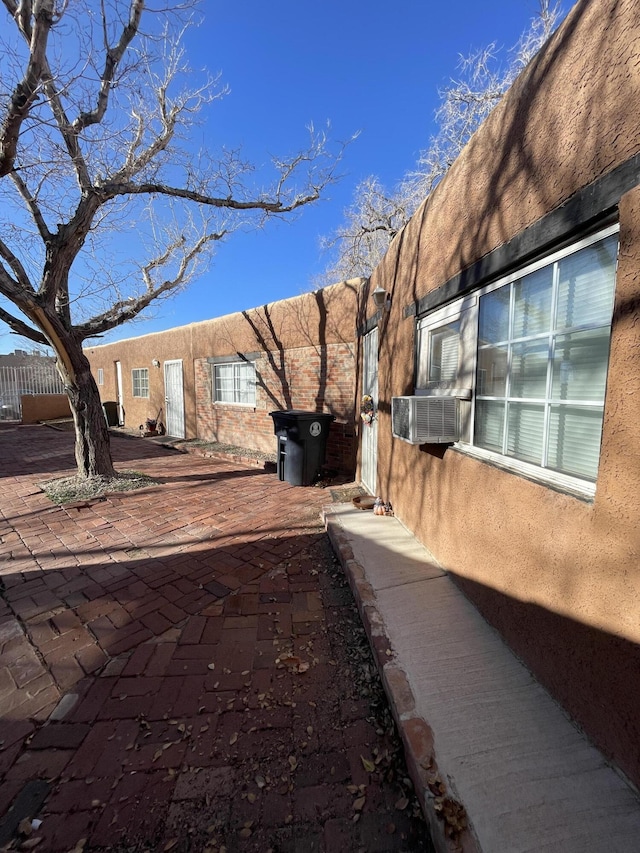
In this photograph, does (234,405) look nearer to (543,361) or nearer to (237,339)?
(237,339)

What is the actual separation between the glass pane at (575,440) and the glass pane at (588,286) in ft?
1.32

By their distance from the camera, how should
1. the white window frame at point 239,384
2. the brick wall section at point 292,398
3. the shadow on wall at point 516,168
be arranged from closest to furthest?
the shadow on wall at point 516,168 < the brick wall section at point 292,398 < the white window frame at point 239,384

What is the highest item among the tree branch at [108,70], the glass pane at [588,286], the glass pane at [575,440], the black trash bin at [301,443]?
the tree branch at [108,70]

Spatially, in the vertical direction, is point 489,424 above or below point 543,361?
below

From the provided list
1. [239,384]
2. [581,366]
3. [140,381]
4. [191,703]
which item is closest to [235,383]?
[239,384]

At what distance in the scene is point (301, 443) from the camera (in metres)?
5.78

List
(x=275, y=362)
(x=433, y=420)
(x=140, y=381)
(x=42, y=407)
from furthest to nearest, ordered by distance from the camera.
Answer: (x=42, y=407) < (x=140, y=381) < (x=275, y=362) < (x=433, y=420)

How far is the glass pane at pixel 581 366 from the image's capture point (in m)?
1.51

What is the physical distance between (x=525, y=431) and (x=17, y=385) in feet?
63.4

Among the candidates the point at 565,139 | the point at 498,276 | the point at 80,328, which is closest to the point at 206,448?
the point at 80,328

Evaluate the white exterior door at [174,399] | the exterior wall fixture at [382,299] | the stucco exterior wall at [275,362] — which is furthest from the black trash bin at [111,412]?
the exterior wall fixture at [382,299]

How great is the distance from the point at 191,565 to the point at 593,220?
3.63m

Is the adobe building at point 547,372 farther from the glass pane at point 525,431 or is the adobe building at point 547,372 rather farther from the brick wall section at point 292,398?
the brick wall section at point 292,398

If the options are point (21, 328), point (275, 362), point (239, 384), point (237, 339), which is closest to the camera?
point (21, 328)
